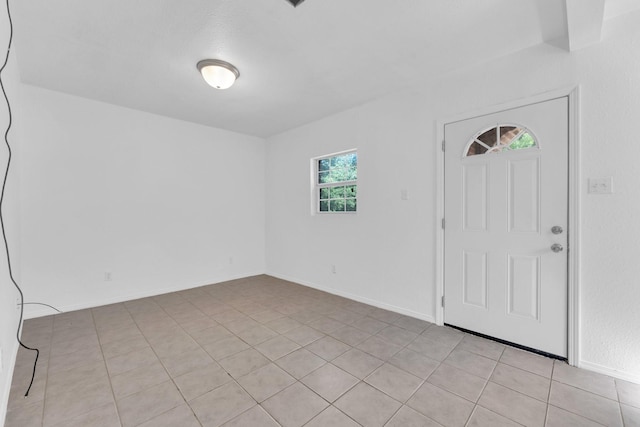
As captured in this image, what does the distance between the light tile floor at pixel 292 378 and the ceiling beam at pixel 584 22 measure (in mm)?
2357

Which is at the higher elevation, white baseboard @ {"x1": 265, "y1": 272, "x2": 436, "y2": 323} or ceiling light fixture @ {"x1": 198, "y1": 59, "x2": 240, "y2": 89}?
ceiling light fixture @ {"x1": 198, "y1": 59, "x2": 240, "y2": 89}

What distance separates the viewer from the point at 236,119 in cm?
395

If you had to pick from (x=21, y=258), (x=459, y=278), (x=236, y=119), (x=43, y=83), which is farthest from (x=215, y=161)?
(x=459, y=278)

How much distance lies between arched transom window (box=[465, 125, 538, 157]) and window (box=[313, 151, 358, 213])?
143 centimetres

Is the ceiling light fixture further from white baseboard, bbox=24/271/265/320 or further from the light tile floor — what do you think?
white baseboard, bbox=24/271/265/320

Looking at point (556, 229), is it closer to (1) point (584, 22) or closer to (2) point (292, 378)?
(1) point (584, 22)

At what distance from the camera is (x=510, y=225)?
2.30 m

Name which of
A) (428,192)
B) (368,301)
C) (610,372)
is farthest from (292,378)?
(610,372)

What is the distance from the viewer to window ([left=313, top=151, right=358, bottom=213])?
3.72m

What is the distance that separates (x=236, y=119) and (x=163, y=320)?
2.78 meters

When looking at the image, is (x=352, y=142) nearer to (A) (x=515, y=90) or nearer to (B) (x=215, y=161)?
(A) (x=515, y=90)

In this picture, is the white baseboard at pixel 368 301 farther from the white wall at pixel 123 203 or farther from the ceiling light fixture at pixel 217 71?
the ceiling light fixture at pixel 217 71

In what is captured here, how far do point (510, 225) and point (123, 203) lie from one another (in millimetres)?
4355

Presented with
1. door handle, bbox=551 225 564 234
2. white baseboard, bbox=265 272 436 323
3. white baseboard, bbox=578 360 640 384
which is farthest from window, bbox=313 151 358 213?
white baseboard, bbox=578 360 640 384
